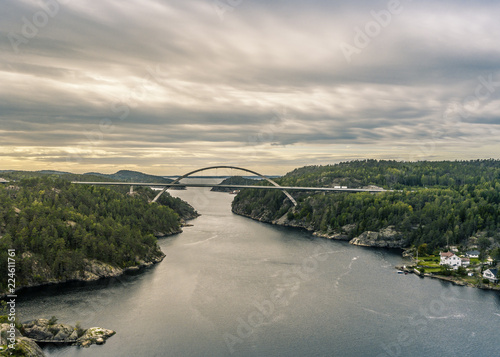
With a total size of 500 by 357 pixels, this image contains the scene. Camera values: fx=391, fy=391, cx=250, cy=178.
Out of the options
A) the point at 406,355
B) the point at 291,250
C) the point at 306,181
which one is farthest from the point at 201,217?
the point at 406,355

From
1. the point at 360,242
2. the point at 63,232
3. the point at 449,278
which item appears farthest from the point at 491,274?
the point at 63,232

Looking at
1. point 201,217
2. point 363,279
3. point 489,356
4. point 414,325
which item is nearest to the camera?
point 489,356

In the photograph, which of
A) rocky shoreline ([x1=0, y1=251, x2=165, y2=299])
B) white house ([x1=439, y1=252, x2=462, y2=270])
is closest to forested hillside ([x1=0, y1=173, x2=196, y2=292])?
rocky shoreline ([x1=0, y1=251, x2=165, y2=299])

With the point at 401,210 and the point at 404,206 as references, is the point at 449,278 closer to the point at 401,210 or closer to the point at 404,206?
the point at 401,210

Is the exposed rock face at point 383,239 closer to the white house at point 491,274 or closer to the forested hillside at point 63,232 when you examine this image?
the white house at point 491,274

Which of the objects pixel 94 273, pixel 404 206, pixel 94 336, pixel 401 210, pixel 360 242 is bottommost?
pixel 360 242

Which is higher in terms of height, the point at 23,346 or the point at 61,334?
the point at 23,346

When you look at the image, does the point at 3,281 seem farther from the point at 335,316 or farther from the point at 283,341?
the point at 335,316
